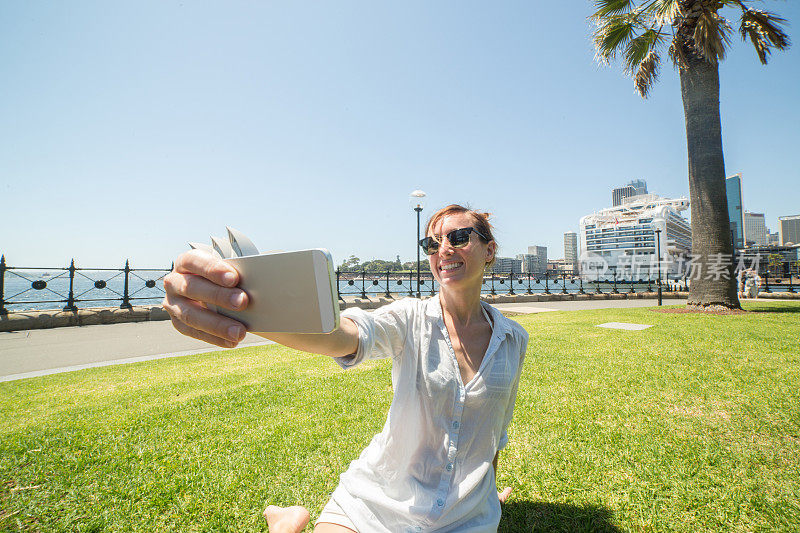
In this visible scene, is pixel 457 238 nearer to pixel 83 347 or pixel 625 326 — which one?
pixel 625 326

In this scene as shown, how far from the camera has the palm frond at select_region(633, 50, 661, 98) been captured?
12.0 m

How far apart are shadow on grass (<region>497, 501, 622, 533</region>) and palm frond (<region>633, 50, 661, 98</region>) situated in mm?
14952

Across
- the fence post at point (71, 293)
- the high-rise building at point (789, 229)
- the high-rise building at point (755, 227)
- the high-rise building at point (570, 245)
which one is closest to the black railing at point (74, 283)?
the fence post at point (71, 293)

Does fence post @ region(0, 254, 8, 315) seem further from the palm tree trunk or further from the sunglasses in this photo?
the palm tree trunk

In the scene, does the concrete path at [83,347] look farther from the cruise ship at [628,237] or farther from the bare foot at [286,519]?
the cruise ship at [628,237]

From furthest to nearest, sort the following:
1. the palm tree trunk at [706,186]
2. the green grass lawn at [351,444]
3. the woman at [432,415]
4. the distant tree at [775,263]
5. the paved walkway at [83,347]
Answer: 1. the distant tree at [775,263]
2. the palm tree trunk at [706,186]
3. the paved walkway at [83,347]
4. the green grass lawn at [351,444]
5. the woman at [432,415]

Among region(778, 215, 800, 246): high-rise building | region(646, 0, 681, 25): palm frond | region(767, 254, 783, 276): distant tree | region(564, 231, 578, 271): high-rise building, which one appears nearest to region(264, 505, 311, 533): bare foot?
region(646, 0, 681, 25): palm frond

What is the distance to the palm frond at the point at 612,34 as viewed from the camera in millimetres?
11078

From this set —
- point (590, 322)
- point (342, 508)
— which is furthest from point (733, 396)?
point (590, 322)

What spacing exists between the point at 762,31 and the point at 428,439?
665 inches

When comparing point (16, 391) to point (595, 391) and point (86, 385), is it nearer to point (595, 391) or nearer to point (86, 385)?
point (86, 385)

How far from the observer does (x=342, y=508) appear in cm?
162

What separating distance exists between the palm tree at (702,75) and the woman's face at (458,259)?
39.7 ft

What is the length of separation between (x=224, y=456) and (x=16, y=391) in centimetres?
417
